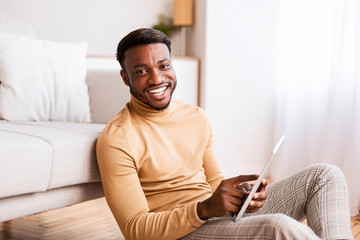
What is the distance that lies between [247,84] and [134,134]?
1.68m

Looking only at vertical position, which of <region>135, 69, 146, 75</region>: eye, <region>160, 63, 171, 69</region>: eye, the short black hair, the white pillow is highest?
the short black hair

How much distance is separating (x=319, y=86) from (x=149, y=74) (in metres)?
1.41

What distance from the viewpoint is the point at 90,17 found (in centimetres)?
275

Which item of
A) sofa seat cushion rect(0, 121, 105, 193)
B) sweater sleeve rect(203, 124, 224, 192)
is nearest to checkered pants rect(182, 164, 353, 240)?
sweater sleeve rect(203, 124, 224, 192)

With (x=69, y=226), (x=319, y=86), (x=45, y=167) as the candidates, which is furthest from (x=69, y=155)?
(x=319, y=86)

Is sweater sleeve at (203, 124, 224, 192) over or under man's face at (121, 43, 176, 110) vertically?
under

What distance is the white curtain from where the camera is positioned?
6.81 feet

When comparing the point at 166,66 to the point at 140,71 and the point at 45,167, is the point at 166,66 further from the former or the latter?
the point at 45,167

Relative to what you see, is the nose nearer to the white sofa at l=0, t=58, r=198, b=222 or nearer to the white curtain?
the white sofa at l=0, t=58, r=198, b=222

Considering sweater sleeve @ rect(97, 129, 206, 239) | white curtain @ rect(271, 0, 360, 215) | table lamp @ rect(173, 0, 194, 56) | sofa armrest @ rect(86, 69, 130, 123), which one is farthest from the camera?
table lamp @ rect(173, 0, 194, 56)

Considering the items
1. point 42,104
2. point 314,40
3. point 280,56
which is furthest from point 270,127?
point 42,104

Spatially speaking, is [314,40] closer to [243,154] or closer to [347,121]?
[347,121]

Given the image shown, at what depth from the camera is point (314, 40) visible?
2.32 meters

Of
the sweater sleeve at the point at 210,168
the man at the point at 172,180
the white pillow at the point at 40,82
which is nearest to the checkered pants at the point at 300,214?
the man at the point at 172,180
